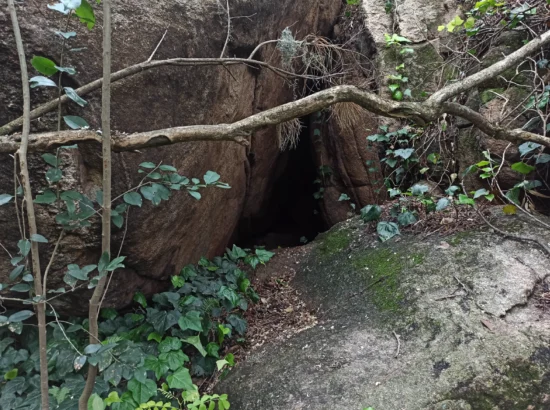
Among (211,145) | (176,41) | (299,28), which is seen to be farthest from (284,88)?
(176,41)

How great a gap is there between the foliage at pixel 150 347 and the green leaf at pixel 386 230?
3.55 ft

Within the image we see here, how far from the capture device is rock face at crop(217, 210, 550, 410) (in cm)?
195

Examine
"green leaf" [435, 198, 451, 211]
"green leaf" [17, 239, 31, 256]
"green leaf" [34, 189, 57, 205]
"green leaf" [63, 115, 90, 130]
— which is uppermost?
"green leaf" [63, 115, 90, 130]

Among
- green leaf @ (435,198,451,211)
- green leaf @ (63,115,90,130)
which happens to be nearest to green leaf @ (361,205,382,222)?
green leaf @ (435,198,451,211)

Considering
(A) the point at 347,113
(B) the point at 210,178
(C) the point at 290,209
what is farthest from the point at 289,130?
(C) the point at 290,209

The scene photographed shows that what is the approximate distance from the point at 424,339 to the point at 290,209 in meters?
5.07

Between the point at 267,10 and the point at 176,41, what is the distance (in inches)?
46.7

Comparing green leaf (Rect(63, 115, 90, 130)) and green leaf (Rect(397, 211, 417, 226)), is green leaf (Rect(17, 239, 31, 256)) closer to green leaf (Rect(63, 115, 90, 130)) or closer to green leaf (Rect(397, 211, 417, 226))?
green leaf (Rect(63, 115, 90, 130))

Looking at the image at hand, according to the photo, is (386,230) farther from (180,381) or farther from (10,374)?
(10,374)

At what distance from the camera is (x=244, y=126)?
181 cm

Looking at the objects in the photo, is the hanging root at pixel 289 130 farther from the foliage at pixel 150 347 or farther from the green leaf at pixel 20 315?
the green leaf at pixel 20 315

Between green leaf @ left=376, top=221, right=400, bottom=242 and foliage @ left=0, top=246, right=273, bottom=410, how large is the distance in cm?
108

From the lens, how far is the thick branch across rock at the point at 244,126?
1602 millimetres

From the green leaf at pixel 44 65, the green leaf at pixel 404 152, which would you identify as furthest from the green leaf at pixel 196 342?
the green leaf at pixel 404 152
